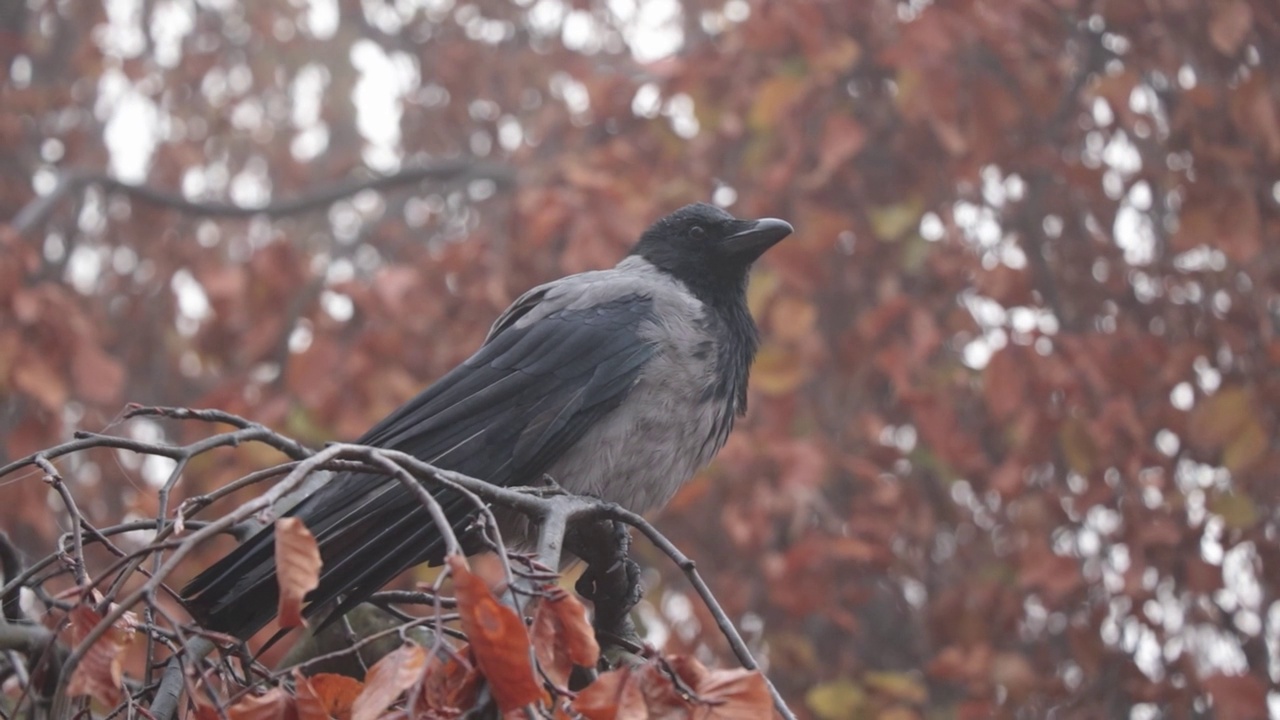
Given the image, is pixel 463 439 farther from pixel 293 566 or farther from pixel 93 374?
pixel 93 374

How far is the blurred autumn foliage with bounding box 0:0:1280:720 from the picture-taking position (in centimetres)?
493

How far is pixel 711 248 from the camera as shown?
165 inches

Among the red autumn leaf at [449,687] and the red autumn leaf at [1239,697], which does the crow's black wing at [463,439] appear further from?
the red autumn leaf at [1239,697]

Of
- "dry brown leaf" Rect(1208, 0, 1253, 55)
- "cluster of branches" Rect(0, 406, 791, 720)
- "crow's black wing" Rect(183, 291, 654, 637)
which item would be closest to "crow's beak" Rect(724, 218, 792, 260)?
"crow's black wing" Rect(183, 291, 654, 637)

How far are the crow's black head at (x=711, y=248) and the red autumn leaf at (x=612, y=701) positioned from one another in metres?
2.34

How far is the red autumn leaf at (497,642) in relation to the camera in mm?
1591

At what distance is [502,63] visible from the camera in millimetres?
8828

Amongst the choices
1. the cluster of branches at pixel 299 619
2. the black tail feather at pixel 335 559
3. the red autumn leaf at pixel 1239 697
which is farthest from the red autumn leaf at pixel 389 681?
the red autumn leaf at pixel 1239 697

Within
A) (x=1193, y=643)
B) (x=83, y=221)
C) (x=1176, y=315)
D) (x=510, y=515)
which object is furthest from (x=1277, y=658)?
(x=83, y=221)

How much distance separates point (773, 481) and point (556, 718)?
3795 millimetres

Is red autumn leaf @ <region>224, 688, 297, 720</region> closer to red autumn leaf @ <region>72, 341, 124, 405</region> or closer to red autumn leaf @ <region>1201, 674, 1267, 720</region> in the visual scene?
red autumn leaf @ <region>1201, 674, 1267, 720</region>

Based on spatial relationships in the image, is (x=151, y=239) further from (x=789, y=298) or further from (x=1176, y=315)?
(x=1176, y=315)

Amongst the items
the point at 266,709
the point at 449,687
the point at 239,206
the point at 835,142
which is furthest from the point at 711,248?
the point at 239,206

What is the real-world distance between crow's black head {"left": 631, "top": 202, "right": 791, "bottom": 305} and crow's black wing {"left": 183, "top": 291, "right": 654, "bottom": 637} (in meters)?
0.38
